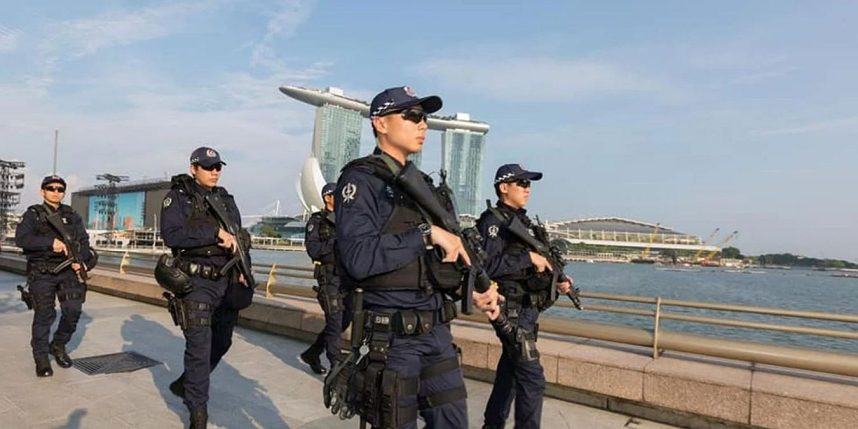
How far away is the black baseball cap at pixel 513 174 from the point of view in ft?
12.3

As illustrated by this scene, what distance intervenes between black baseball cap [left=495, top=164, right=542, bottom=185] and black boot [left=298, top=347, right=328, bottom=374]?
3163 mm

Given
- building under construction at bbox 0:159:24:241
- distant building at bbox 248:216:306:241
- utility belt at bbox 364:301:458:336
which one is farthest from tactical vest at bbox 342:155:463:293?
distant building at bbox 248:216:306:241

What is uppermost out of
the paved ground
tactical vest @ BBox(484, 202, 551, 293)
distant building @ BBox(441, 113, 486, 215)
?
distant building @ BBox(441, 113, 486, 215)

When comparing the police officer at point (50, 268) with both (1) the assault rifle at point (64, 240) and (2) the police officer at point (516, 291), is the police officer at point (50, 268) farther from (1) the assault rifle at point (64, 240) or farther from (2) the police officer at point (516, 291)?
(2) the police officer at point (516, 291)

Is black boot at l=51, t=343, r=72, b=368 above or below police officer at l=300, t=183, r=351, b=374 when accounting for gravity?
below

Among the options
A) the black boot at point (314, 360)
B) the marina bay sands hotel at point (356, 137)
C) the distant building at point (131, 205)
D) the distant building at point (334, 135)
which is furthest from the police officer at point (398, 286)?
the distant building at point (334, 135)

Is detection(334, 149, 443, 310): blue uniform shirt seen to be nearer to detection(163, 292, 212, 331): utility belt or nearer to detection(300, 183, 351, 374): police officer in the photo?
detection(163, 292, 212, 331): utility belt

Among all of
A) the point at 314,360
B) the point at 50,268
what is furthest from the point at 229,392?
the point at 50,268

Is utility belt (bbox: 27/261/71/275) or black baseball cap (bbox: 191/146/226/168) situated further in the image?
utility belt (bbox: 27/261/71/275)

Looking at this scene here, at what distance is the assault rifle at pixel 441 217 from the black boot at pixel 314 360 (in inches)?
150

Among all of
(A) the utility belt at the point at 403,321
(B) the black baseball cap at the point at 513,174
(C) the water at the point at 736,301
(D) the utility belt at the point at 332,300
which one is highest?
(B) the black baseball cap at the point at 513,174

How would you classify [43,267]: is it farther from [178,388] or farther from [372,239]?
[372,239]

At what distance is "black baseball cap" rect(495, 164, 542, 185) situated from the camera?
3736 mm

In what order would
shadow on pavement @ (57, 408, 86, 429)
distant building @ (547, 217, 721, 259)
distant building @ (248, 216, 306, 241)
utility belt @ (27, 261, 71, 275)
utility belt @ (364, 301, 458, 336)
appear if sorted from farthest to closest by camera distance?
distant building @ (248, 216, 306, 241) → distant building @ (547, 217, 721, 259) → utility belt @ (27, 261, 71, 275) → shadow on pavement @ (57, 408, 86, 429) → utility belt @ (364, 301, 458, 336)
